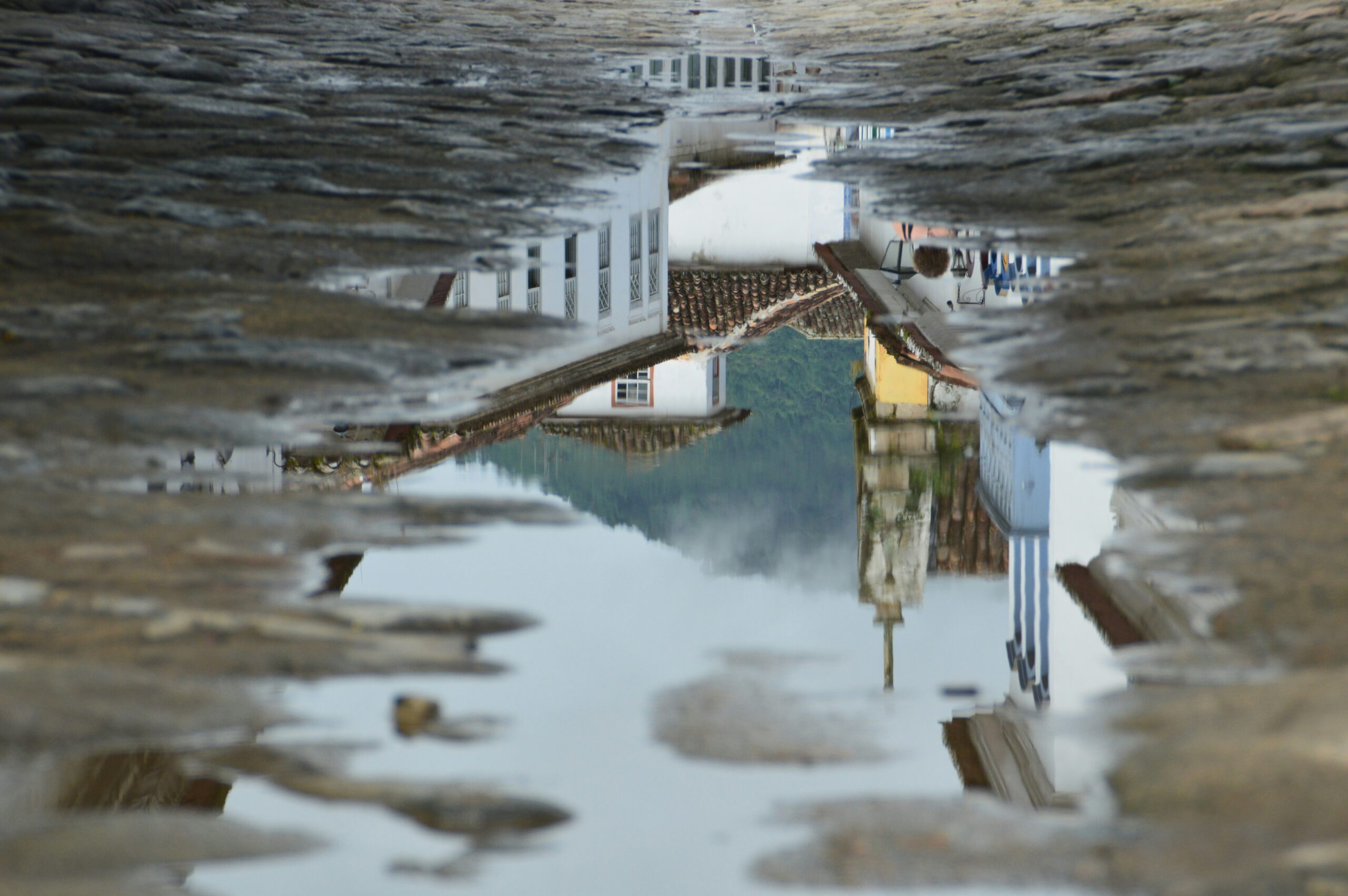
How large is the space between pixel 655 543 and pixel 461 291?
202 centimetres

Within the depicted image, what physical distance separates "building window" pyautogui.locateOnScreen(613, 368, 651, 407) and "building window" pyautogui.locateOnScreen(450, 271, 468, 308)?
3.06 ft

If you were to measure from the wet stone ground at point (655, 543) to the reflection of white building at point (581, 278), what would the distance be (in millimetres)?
33

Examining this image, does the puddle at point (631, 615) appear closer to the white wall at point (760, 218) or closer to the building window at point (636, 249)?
the building window at point (636, 249)

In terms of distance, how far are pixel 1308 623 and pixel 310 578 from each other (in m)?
1.31

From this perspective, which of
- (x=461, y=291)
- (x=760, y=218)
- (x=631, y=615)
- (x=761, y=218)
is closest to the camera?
(x=631, y=615)

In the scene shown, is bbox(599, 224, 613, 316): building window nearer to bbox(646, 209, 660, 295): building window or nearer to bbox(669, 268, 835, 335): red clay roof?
bbox(669, 268, 835, 335): red clay roof

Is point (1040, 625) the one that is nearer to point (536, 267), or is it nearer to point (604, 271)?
point (536, 267)

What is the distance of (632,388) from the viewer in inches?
130

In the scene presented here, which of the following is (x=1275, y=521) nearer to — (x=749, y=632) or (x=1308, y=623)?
(x=1308, y=623)

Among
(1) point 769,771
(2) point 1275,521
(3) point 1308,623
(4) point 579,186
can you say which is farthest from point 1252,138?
(1) point 769,771

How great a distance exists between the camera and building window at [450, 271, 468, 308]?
4.17 m

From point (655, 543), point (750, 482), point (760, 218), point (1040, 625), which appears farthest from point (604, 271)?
point (760, 218)

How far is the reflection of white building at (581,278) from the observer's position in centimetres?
413

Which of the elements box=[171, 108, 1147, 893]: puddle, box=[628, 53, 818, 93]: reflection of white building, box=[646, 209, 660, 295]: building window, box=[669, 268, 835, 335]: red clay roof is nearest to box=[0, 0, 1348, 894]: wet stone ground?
box=[171, 108, 1147, 893]: puddle
